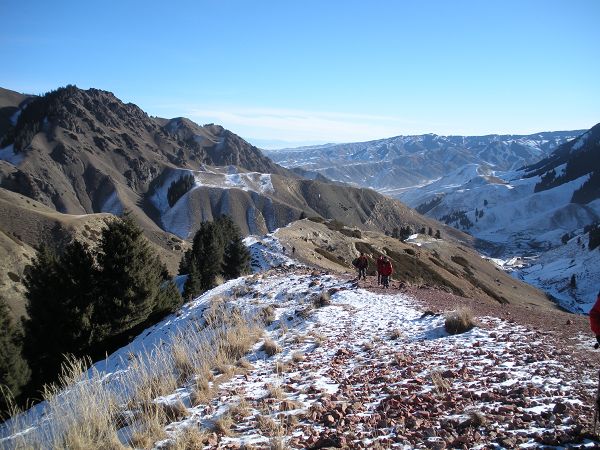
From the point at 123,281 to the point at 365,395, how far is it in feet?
71.4

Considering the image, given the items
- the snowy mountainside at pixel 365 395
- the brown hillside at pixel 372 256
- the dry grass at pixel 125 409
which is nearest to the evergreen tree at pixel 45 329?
the snowy mountainside at pixel 365 395

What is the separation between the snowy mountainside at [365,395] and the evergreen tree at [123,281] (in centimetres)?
1495

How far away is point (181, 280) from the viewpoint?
198ft

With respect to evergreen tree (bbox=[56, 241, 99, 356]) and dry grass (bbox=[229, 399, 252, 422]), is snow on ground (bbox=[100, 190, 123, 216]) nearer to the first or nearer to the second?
evergreen tree (bbox=[56, 241, 99, 356])

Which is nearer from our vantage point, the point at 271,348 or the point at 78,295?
the point at 271,348

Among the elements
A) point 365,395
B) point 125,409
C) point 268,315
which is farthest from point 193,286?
point 365,395

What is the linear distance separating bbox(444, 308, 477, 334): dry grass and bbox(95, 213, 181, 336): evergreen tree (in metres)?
18.9

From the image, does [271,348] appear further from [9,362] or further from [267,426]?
[9,362]

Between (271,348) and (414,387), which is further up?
(414,387)

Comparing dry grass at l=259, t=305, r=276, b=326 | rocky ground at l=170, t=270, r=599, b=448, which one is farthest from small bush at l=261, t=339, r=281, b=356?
dry grass at l=259, t=305, r=276, b=326

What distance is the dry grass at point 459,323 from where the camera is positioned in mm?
11539

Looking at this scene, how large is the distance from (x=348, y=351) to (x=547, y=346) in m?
4.66

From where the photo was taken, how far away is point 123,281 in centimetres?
2558

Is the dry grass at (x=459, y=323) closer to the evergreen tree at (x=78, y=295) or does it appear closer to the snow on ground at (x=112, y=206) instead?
the evergreen tree at (x=78, y=295)
